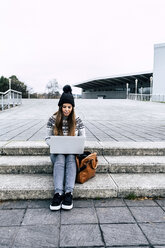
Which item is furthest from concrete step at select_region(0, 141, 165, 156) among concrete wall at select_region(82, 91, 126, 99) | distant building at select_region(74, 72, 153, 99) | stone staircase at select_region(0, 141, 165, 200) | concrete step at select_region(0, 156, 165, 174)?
concrete wall at select_region(82, 91, 126, 99)

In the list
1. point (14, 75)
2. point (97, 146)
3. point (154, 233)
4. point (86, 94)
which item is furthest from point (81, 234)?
point (86, 94)

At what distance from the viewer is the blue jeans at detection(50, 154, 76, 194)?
269 cm

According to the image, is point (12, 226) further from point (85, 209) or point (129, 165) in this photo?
point (129, 165)

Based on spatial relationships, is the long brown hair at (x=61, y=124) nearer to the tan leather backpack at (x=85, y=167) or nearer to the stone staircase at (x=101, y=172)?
the tan leather backpack at (x=85, y=167)

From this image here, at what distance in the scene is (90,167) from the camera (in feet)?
9.85

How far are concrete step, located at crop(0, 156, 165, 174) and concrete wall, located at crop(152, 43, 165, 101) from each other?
33317 mm

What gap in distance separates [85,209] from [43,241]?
714 millimetres

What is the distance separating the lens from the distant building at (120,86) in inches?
1846

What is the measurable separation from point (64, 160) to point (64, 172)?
177mm

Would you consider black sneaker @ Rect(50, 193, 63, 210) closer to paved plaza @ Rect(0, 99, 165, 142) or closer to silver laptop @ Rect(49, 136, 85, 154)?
silver laptop @ Rect(49, 136, 85, 154)

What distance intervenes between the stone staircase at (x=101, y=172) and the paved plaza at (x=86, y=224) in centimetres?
12

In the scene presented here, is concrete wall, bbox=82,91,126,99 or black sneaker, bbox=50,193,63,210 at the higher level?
concrete wall, bbox=82,91,126,99

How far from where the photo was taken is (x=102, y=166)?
3398 mm

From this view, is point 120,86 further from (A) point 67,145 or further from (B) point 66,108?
(A) point 67,145
